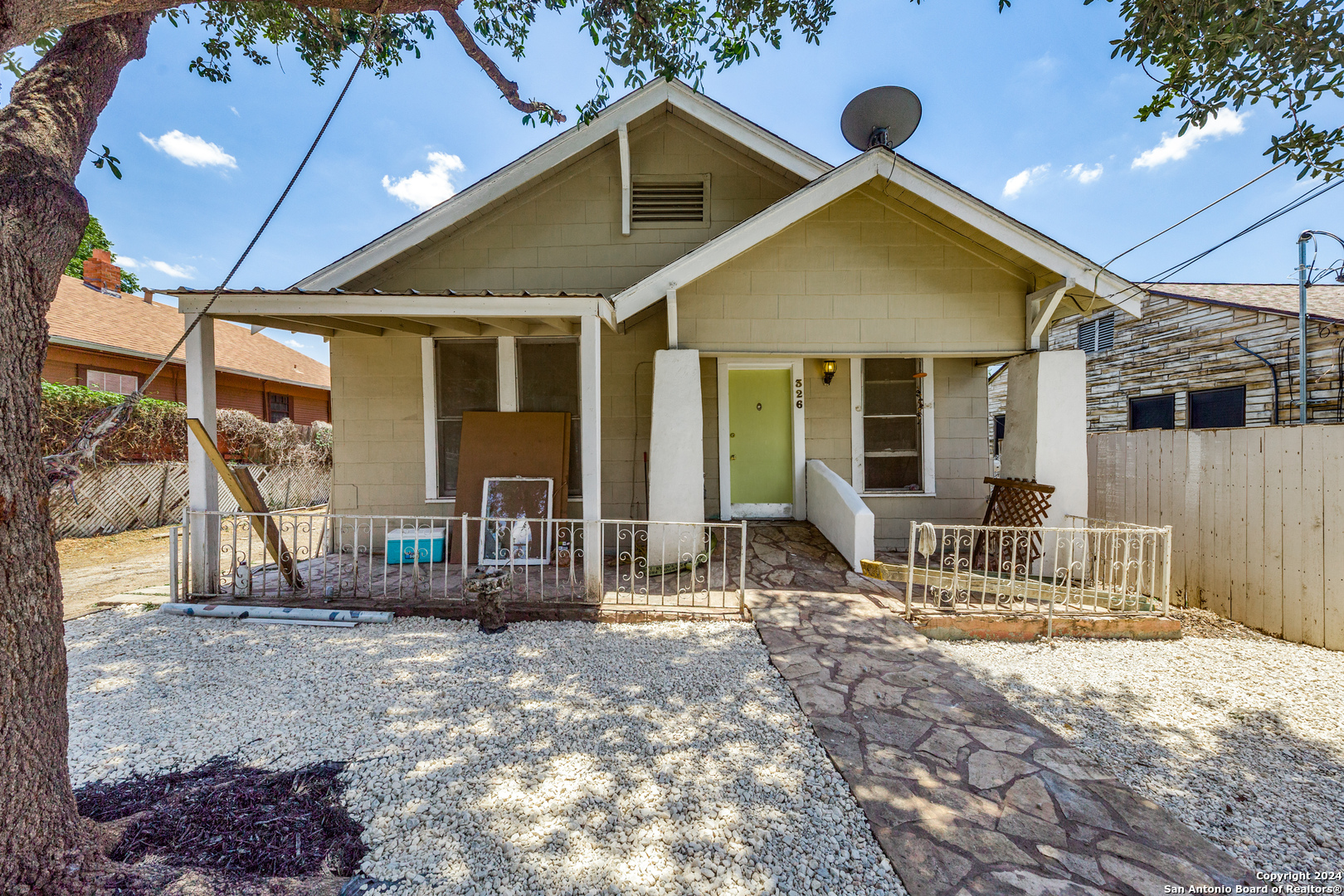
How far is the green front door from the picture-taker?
6.77 m

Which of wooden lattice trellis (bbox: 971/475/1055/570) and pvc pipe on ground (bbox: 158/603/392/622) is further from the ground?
wooden lattice trellis (bbox: 971/475/1055/570)

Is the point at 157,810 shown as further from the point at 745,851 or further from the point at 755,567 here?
the point at 755,567

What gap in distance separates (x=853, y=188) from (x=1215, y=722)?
16.7 ft

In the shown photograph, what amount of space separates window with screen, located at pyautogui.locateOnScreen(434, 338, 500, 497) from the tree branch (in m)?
2.69

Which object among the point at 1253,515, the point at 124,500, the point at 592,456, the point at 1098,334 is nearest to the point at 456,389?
the point at 592,456

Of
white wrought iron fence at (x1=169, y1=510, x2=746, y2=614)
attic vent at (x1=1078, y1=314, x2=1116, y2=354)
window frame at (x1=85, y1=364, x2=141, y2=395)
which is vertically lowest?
white wrought iron fence at (x1=169, y1=510, x2=746, y2=614)

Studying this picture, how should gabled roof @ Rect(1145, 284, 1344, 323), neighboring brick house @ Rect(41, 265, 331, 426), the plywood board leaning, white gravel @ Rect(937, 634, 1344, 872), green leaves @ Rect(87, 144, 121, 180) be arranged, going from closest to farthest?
1. white gravel @ Rect(937, 634, 1344, 872)
2. green leaves @ Rect(87, 144, 121, 180)
3. the plywood board leaning
4. gabled roof @ Rect(1145, 284, 1344, 323)
5. neighboring brick house @ Rect(41, 265, 331, 426)

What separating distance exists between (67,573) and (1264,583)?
13.0 meters

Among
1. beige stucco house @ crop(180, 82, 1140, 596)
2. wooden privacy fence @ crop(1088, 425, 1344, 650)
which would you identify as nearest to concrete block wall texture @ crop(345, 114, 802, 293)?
beige stucco house @ crop(180, 82, 1140, 596)

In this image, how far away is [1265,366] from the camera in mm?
8445

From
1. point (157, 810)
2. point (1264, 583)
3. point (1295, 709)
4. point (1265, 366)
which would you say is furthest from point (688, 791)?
point (1265, 366)

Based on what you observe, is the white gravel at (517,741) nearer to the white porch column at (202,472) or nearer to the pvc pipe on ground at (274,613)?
the pvc pipe on ground at (274,613)

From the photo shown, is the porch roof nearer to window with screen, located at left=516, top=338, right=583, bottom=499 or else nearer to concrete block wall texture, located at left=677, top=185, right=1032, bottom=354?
window with screen, located at left=516, top=338, right=583, bottom=499

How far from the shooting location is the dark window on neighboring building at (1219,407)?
349 inches
